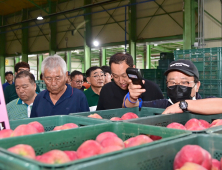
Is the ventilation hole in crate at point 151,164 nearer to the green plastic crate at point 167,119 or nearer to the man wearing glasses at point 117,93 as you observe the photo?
the green plastic crate at point 167,119

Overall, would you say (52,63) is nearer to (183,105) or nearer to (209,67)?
(183,105)

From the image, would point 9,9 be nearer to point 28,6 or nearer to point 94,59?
point 28,6

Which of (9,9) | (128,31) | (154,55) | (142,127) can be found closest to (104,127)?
(142,127)

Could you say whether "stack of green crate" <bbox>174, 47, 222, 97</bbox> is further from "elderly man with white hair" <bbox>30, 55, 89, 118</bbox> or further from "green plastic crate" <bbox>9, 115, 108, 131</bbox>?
"green plastic crate" <bbox>9, 115, 108, 131</bbox>

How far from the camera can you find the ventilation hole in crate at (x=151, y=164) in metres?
0.87

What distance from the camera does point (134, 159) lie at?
33.0 inches

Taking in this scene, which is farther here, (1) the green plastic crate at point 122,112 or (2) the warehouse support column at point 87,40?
(2) the warehouse support column at point 87,40

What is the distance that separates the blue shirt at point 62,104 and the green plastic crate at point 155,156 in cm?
164

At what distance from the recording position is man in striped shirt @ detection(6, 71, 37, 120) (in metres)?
2.82

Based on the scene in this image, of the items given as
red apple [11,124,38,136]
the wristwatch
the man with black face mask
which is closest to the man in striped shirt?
the man with black face mask

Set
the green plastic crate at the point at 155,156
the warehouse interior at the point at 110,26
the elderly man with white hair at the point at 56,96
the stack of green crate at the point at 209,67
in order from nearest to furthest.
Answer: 1. the green plastic crate at the point at 155,156
2. the elderly man with white hair at the point at 56,96
3. the stack of green crate at the point at 209,67
4. the warehouse interior at the point at 110,26

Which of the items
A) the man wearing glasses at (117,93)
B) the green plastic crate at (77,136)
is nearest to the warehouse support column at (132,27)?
the man wearing glasses at (117,93)

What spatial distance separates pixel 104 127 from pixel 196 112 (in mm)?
834

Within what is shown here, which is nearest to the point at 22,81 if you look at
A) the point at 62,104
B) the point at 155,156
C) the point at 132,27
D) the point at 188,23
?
the point at 62,104
